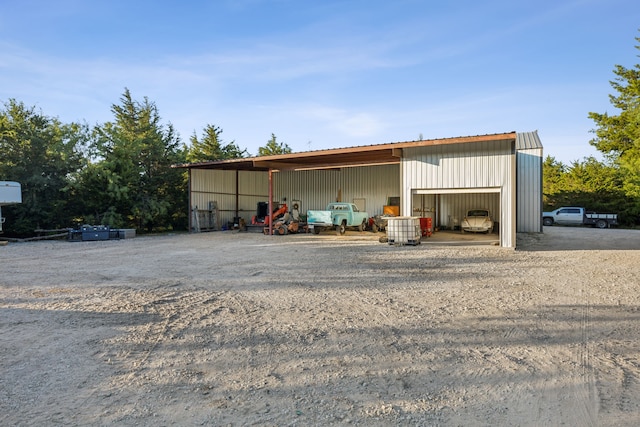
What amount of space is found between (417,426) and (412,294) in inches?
170

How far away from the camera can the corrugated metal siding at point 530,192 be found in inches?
855

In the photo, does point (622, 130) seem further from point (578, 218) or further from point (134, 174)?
point (134, 174)

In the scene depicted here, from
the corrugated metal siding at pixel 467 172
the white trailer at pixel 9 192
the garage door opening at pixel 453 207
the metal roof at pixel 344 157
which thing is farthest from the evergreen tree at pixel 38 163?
the garage door opening at pixel 453 207

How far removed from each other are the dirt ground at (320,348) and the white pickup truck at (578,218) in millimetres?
23756

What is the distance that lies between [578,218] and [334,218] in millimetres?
20048

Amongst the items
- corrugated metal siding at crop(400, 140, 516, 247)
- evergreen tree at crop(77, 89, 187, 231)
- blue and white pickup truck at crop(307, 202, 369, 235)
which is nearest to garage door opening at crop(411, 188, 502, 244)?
blue and white pickup truck at crop(307, 202, 369, 235)

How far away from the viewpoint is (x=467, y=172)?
49.8ft

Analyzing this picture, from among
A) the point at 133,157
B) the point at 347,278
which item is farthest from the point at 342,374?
the point at 133,157

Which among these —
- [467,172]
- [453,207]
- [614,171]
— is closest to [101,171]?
[467,172]

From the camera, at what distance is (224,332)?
520cm

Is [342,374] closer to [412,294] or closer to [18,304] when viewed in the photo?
[412,294]

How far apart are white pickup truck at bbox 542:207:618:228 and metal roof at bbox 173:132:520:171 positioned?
1832 centimetres

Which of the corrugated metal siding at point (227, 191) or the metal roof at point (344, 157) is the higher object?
the metal roof at point (344, 157)

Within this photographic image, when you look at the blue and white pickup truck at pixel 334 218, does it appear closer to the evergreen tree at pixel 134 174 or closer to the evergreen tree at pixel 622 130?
the evergreen tree at pixel 134 174
